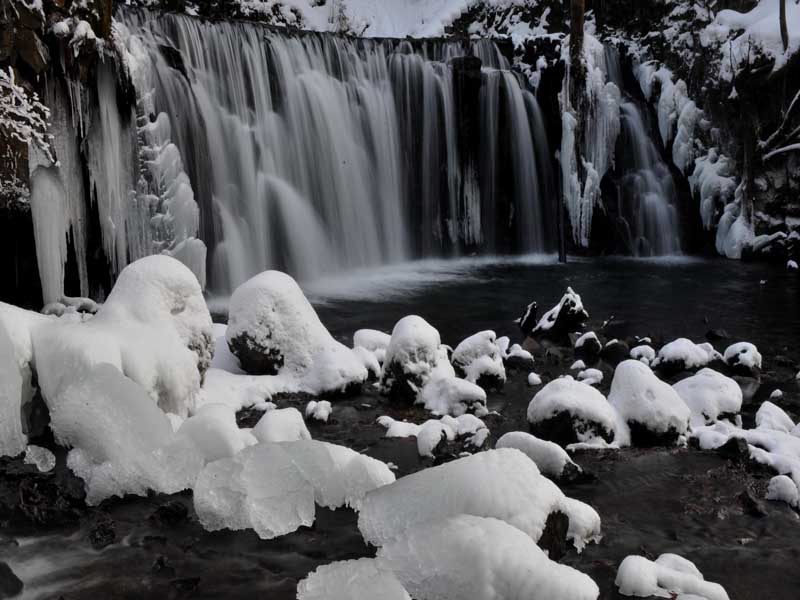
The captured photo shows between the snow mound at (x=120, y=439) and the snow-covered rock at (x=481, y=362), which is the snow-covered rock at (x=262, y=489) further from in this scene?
the snow-covered rock at (x=481, y=362)

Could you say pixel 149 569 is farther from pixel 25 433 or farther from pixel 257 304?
pixel 257 304

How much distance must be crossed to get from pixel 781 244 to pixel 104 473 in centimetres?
1449

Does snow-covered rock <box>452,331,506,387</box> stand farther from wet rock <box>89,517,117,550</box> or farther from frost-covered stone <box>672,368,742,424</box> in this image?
wet rock <box>89,517,117,550</box>

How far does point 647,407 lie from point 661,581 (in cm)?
198

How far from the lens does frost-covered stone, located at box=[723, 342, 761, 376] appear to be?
7133 mm

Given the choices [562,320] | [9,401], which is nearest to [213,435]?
[9,401]

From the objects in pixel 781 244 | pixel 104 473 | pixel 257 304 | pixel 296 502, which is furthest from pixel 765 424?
pixel 781 244

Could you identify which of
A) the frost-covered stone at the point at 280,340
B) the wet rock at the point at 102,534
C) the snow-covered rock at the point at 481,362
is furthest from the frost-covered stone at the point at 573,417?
the wet rock at the point at 102,534

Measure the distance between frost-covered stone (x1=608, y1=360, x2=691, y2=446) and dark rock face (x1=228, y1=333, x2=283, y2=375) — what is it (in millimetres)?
2812

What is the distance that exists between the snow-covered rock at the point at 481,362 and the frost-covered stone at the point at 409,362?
58 cm

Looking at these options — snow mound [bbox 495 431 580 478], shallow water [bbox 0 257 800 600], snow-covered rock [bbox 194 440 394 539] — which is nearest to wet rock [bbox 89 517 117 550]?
shallow water [bbox 0 257 800 600]

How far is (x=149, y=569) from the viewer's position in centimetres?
339

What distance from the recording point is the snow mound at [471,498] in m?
3.39

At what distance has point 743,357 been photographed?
719 centimetres
